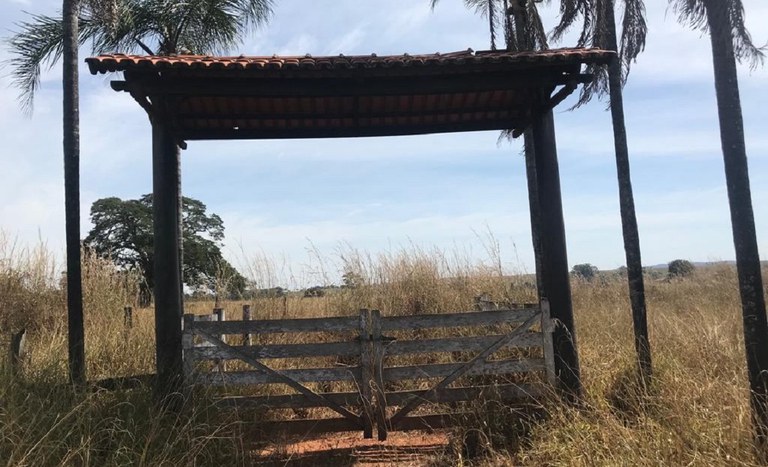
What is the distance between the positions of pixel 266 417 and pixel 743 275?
4.78 metres

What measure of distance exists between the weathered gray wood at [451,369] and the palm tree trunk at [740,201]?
2.00 meters

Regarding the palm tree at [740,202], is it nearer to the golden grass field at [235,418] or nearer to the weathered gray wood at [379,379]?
the golden grass field at [235,418]

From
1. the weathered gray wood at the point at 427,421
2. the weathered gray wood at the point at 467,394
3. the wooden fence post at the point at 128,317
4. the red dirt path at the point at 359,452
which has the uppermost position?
the wooden fence post at the point at 128,317

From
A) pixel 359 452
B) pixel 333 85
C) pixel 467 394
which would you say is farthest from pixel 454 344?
pixel 333 85

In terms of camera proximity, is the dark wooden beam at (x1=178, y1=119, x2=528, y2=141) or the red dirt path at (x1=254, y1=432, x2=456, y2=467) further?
the dark wooden beam at (x1=178, y1=119, x2=528, y2=141)

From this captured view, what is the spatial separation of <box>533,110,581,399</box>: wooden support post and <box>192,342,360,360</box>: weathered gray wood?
2.17 metres

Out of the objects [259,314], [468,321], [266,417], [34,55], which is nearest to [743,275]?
[468,321]

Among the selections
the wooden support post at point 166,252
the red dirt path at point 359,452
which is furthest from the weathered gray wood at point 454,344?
the wooden support post at point 166,252

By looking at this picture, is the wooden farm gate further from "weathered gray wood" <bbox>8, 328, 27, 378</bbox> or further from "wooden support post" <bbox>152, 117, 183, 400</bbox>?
"weathered gray wood" <bbox>8, 328, 27, 378</bbox>

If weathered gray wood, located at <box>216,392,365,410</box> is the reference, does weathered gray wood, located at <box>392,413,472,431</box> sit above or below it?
below

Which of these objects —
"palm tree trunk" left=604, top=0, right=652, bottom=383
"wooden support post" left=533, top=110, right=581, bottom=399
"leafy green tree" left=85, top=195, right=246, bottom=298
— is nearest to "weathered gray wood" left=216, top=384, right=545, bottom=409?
"wooden support post" left=533, top=110, right=581, bottom=399

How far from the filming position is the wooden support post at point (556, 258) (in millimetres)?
5547

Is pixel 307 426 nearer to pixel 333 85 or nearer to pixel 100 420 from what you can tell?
pixel 100 420

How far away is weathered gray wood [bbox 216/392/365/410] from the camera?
526 centimetres
